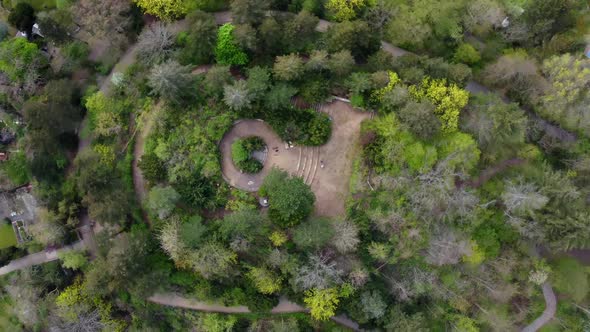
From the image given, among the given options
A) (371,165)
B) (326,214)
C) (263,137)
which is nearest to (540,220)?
(371,165)

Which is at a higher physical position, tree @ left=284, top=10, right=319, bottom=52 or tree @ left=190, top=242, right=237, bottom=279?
tree @ left=284, top=10, right=319, bottom=52

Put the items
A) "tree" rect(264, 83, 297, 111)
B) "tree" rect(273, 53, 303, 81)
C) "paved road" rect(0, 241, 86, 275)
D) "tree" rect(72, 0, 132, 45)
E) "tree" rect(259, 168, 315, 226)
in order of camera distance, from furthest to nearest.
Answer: "paved road" rect(0, 241, 86, 275)
"tree" rect(72, 0, 132, 45)
"tree" rect(264, 83, 297, 111)
"tree" rect(273, 53, 303, 81)
"tree" rect(259, 168, 315, 226)

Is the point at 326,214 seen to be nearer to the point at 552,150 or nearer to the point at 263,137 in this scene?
the point at 263,137

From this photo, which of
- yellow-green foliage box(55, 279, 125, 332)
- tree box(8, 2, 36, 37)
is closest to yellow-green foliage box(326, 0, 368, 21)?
tree box(8, 2, 36, 37)

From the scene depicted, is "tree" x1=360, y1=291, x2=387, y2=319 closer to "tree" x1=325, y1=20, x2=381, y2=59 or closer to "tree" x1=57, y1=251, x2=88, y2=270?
"tree" x1=325, y1=20, x2=381, y2=59

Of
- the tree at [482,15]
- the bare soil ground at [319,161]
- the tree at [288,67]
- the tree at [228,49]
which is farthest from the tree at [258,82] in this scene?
the tree at [482,15]

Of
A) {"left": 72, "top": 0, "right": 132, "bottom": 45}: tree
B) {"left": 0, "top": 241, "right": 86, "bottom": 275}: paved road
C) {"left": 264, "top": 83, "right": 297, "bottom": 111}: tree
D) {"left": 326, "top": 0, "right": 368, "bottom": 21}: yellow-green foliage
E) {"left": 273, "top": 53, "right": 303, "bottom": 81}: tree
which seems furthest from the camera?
{"left": 0, "top": 241, "right": 86, "bottom": 275}: paved road
